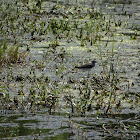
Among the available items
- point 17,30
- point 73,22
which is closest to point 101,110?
point 17,30

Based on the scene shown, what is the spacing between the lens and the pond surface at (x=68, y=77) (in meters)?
6.11

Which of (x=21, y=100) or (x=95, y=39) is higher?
(x=95, y=39)

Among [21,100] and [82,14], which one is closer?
[21,100]

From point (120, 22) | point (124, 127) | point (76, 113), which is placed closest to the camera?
point (124, 127)

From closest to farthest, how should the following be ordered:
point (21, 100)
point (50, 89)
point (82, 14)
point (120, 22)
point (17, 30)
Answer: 1. point (21, 100)
2. point (50, 89)
3. point (17, 30)
4. point (120, 22)
5. point (82, 14)

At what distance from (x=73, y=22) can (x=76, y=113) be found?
681 cm

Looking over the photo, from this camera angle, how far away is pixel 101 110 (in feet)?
22.5

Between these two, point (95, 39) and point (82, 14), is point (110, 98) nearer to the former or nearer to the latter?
point (95, 39)

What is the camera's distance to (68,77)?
8.55m

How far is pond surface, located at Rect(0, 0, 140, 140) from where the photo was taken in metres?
6.11

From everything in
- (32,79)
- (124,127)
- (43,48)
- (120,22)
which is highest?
(120,22)

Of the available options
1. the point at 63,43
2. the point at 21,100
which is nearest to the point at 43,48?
the point at 63,43

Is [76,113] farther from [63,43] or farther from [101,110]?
[63,43]

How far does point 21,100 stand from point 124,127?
1.84 m
